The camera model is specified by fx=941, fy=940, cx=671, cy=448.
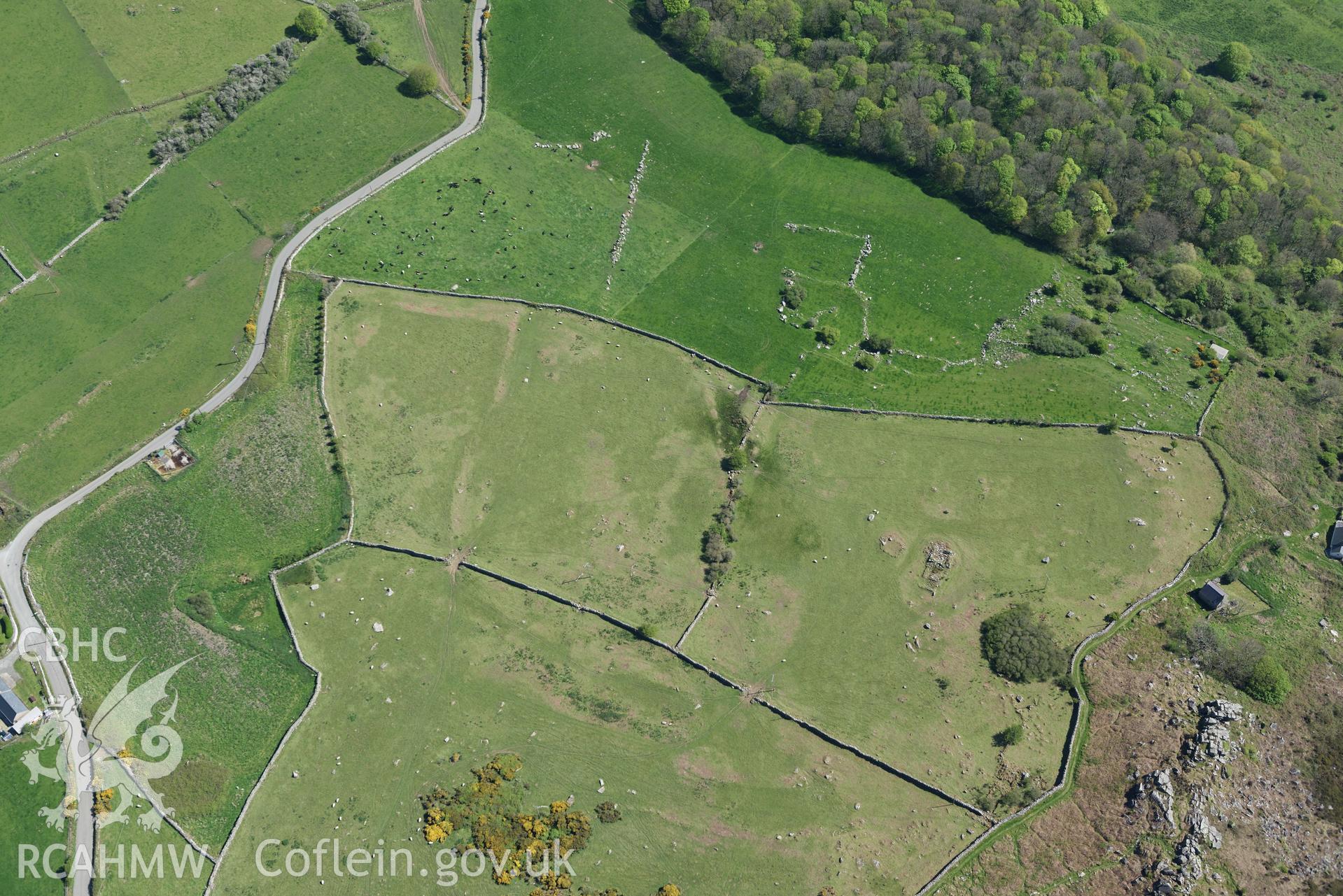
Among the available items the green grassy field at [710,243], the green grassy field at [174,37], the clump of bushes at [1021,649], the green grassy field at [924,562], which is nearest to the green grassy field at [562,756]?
the green grassy field at [924,562]

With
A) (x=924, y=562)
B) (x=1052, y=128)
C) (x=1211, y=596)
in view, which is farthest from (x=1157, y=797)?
(x=1052, y=128)

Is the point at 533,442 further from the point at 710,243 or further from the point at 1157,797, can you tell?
the point at 1157,797

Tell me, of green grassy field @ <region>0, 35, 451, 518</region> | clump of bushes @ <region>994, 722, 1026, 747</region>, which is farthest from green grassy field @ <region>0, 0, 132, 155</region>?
clump of bushes @ <region>994, 722, 1026, 747</region>

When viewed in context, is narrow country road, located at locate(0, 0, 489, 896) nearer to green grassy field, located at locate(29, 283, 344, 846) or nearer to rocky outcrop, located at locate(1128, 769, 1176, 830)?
green grassy field, located at locate(29, 283, 344, 846)

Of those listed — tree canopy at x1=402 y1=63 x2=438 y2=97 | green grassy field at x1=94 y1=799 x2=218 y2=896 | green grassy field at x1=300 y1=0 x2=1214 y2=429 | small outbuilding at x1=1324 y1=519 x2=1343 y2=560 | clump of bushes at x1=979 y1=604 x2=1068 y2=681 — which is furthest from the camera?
tree canopy at x1=402 y1=63 x2=438 y2=97

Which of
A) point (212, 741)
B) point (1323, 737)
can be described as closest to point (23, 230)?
point (212, 741)

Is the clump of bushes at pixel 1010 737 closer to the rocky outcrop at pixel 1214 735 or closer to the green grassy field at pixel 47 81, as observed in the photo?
the rocky outcrop at pixel 1214 735

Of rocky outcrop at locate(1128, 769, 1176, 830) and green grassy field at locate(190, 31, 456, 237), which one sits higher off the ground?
green grassy field at locate(190, 31, 456, 237)
